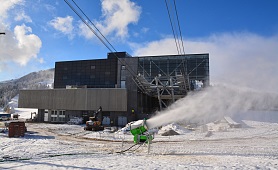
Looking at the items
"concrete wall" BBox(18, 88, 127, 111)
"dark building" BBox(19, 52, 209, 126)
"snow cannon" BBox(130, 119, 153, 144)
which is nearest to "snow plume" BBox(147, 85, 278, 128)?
"dark building" BBox(19, 52, 209, 126)

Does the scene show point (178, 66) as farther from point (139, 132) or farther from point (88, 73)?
point (139, 132)

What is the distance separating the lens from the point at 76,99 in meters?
42.3

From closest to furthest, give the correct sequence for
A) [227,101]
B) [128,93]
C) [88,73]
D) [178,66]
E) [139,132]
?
[139,132], [227,101], [128,93], [178,66], [88,73]

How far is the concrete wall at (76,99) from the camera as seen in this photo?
39969 mm

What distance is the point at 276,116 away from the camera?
4812cm

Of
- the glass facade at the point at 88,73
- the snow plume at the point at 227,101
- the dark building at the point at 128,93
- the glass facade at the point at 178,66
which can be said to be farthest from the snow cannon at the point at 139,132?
the glass facade at the point at 88,73

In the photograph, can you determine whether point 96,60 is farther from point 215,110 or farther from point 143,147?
point 143,147

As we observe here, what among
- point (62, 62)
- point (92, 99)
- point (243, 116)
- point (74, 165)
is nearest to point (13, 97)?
point (62, 62)

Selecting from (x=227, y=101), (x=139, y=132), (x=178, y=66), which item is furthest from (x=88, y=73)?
(x=139, y=132)

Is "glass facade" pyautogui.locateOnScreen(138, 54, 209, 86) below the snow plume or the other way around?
the other way around

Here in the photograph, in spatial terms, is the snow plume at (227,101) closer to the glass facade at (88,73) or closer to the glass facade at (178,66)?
the glass facade at (178,66)

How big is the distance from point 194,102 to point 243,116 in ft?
85.0

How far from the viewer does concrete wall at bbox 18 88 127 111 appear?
39969 mm

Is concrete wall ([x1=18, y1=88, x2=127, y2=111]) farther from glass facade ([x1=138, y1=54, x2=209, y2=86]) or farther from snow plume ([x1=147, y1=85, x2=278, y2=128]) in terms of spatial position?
snow plume ([x1=147, y1=85, x2=278, y2=128])
